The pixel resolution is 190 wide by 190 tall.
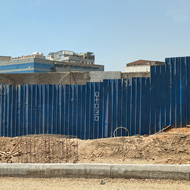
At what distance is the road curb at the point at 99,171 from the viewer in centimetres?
535

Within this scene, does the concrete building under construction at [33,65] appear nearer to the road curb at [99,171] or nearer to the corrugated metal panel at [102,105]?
the corrugated metal panel at [102,105]

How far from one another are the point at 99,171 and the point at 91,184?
14.9 inches

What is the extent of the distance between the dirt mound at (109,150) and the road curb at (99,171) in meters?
0.72

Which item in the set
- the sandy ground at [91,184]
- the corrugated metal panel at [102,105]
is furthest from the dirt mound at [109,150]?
the sandy ground at [91,184]

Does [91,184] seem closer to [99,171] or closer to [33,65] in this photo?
[99,171]

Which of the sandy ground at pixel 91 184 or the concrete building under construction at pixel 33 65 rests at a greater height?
the concrete building under construction at pixel 33 65

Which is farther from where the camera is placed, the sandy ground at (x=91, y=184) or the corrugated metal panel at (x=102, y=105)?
the corrugated metal panel at (x=102, y=105)

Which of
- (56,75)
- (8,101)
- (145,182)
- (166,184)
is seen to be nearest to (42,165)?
(145,182)

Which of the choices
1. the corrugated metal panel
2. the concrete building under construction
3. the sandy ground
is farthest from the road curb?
the concrete building under construction

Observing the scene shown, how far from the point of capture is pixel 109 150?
6957mm

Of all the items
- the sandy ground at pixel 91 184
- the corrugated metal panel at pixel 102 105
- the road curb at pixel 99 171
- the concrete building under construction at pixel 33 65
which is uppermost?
the concrete building under construction at pixel 33 65

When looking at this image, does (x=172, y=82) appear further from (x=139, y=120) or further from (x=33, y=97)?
(x=33, y=97)

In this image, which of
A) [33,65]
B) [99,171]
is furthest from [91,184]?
[33,65]

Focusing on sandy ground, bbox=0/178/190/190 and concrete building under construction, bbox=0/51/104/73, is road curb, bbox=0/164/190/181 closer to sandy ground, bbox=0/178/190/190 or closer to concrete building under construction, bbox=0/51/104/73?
sandy ground, bbox=0/178/190/190
